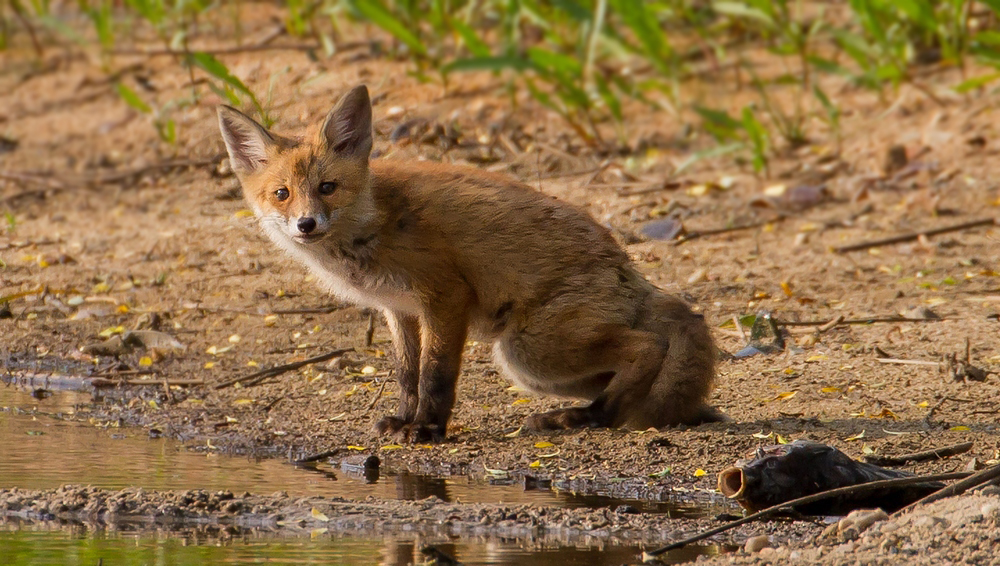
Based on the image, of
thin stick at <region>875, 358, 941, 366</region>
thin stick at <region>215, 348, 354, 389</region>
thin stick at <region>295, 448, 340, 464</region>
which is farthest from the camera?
thin stick at <region>215, 348, 354, 389</region>

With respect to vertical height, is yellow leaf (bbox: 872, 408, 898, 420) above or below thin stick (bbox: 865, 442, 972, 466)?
above

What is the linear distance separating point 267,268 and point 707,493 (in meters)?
4.21

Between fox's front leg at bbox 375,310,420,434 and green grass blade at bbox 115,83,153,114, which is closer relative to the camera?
fox's front leg at bbox 375,310,420,434

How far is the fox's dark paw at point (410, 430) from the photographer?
552 centimetres

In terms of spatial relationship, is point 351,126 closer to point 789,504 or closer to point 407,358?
point 407,358

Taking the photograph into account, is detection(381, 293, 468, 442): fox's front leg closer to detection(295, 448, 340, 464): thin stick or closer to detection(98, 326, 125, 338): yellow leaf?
detection(295, 448, 340, 464): thin stick

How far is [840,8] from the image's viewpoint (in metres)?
11.6

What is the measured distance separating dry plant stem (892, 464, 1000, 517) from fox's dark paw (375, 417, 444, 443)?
7.06 feet

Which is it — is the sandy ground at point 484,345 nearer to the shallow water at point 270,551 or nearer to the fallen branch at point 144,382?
the fallen branch at point 144,382

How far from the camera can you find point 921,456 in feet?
15.8

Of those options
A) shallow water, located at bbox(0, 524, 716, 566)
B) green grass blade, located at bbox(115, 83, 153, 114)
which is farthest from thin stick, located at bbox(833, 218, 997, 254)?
green grass blade, located at bbox(115, 83, 153, 114)

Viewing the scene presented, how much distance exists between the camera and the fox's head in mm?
5512

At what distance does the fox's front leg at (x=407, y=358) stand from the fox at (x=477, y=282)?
1 cm

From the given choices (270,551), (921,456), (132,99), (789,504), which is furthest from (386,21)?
(789,504)
